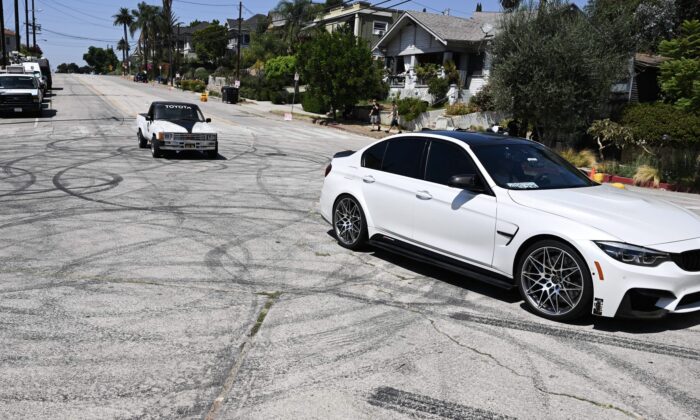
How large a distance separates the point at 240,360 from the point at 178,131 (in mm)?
12382

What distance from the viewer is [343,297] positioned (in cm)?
597

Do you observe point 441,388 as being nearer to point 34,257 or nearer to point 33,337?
point 33,337

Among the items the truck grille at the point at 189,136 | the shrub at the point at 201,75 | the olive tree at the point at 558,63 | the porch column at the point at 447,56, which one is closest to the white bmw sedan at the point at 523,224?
the truck grille at the point at 189,136

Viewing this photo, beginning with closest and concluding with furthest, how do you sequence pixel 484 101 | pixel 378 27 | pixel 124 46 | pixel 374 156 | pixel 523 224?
1. pixel 523 224
2. pixel 374 156
3. pixel 484 101
4. pixel 378 27
5. pixel 124 46

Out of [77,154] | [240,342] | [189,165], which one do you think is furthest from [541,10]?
[240,342]

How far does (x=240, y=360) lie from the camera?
14.7 ft

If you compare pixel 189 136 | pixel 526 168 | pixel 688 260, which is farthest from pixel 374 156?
pixel 189 136

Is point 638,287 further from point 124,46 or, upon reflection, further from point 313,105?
point 124,46

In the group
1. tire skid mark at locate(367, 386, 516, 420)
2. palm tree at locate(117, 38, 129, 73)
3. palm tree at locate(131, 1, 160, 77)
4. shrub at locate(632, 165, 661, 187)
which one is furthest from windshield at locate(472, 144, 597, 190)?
palm tree at locate(117, 38, 129, 73)

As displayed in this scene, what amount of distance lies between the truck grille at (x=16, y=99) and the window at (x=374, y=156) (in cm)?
2448

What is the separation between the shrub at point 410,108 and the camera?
1315 inches

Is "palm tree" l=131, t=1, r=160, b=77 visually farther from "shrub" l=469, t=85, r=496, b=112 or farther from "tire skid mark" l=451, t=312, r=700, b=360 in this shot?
"tire skid mark" l=451, t=312, r=700, b=360

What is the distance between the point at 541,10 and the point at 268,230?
1682 cm

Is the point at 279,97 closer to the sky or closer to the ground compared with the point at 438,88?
closer to the ground
